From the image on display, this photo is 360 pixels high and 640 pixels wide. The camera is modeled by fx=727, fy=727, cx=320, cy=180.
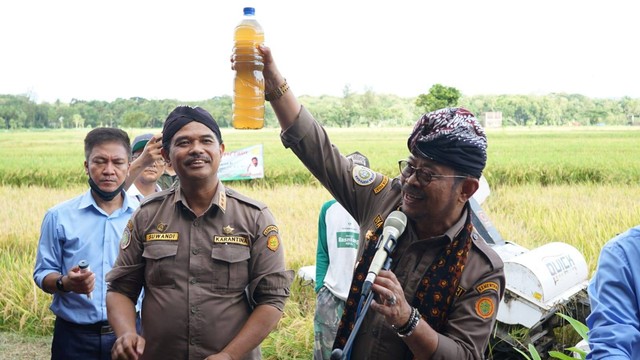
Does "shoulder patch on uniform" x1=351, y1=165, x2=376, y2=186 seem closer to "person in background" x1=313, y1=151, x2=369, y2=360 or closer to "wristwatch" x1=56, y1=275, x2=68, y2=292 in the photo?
"wristwatch" x1=56, y1=275, x2=68, y2=292

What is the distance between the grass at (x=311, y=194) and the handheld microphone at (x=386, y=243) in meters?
3.69

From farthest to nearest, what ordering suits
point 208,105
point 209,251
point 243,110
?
point 208,105 < point 243,110 < point 209,251

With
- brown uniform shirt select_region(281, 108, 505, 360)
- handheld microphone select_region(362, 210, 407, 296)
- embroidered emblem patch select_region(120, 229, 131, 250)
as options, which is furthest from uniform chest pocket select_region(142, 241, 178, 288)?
handheld microphone select_region(362, 210, 407, 296)

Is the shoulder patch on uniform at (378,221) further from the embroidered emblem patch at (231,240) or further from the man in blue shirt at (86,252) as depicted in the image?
the man in blue shirt at (86,252)

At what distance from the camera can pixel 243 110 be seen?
3275 mm

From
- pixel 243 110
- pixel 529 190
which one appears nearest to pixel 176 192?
pixel 243 110

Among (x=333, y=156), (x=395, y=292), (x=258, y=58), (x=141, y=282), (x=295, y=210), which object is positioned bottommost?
(x=295, y=210)

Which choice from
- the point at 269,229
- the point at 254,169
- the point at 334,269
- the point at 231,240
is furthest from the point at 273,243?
the point at 254,169

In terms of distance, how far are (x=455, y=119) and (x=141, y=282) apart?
Answer: 1.45 metres

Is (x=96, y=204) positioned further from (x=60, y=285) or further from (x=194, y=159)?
(x=194, y=159)

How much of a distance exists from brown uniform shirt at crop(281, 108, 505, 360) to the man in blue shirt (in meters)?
1.60

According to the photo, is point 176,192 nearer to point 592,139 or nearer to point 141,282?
point 141,282

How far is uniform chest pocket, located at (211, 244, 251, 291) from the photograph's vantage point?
9.44ft

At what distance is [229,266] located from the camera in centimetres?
290
